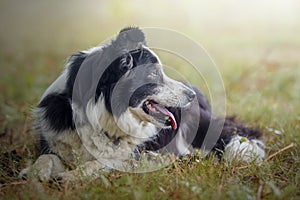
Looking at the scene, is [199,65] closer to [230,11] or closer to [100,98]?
[100,98]

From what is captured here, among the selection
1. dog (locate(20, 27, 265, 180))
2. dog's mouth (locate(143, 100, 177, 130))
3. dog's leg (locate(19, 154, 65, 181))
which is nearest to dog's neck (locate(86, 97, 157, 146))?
dog (locate(20, 27, 265, 180))

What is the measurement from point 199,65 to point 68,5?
26.5 feet

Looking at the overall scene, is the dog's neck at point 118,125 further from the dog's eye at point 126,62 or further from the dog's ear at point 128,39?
the dog's ear at point 128,39

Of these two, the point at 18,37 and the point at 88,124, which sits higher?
the point at 88,124

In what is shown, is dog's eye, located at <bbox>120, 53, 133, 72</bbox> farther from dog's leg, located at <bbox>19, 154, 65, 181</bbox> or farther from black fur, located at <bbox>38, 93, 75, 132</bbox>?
dog's leg, located at <bbox>19, 154, 65, 181</bbox>

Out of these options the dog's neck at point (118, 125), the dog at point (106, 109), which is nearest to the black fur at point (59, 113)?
the dog at point (106, 109)

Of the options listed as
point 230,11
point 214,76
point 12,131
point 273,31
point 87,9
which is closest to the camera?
point 12,131

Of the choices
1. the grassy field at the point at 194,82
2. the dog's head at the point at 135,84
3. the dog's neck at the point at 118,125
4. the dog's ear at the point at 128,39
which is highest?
the dog's ear at the point at 128,39

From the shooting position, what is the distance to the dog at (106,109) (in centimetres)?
354

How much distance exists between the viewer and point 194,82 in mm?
7031

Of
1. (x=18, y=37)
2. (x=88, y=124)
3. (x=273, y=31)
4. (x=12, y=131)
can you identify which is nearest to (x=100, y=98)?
(x=88, y=124)

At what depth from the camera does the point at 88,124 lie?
3719mm

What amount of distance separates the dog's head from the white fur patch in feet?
1.82

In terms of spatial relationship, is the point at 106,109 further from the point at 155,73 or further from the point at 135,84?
the point at 155,73
